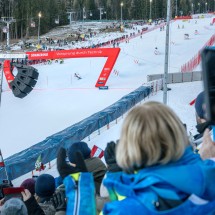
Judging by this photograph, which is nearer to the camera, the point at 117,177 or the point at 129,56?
the point at 117,177

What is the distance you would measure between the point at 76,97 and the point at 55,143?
40.0 ft

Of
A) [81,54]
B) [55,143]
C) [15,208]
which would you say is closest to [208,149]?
[15,208]

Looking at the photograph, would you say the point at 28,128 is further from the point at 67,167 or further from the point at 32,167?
the point at 67,167

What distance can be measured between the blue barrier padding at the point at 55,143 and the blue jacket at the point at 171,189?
24.5 feet

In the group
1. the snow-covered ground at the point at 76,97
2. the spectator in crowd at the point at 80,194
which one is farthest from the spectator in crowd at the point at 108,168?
the snow-covered ground at the point at 76,97

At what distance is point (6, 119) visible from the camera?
17672 millimetres

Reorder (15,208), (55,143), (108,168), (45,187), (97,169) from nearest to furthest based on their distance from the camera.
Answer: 1. (108,168)
2. (15,208)
3. (97,169)
4. (45,187)
5. (55,143)

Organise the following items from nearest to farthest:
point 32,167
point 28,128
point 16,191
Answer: point 16,191 → point 32,167 → point 28,128

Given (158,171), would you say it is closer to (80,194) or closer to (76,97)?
(80,194)

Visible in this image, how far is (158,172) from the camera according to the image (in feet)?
5.28

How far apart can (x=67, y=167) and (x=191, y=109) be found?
51.3ft

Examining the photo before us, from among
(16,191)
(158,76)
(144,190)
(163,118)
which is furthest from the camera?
(158,76)

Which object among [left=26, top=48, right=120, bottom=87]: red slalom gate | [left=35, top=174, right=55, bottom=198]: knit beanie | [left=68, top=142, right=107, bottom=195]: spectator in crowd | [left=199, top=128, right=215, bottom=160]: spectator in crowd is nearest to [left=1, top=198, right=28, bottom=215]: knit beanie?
[left=68, top=142, right=107, bottom=195]: spectator in crowd

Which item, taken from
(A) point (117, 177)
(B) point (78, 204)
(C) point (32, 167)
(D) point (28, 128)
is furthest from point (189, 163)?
(D) point (28, 128)
